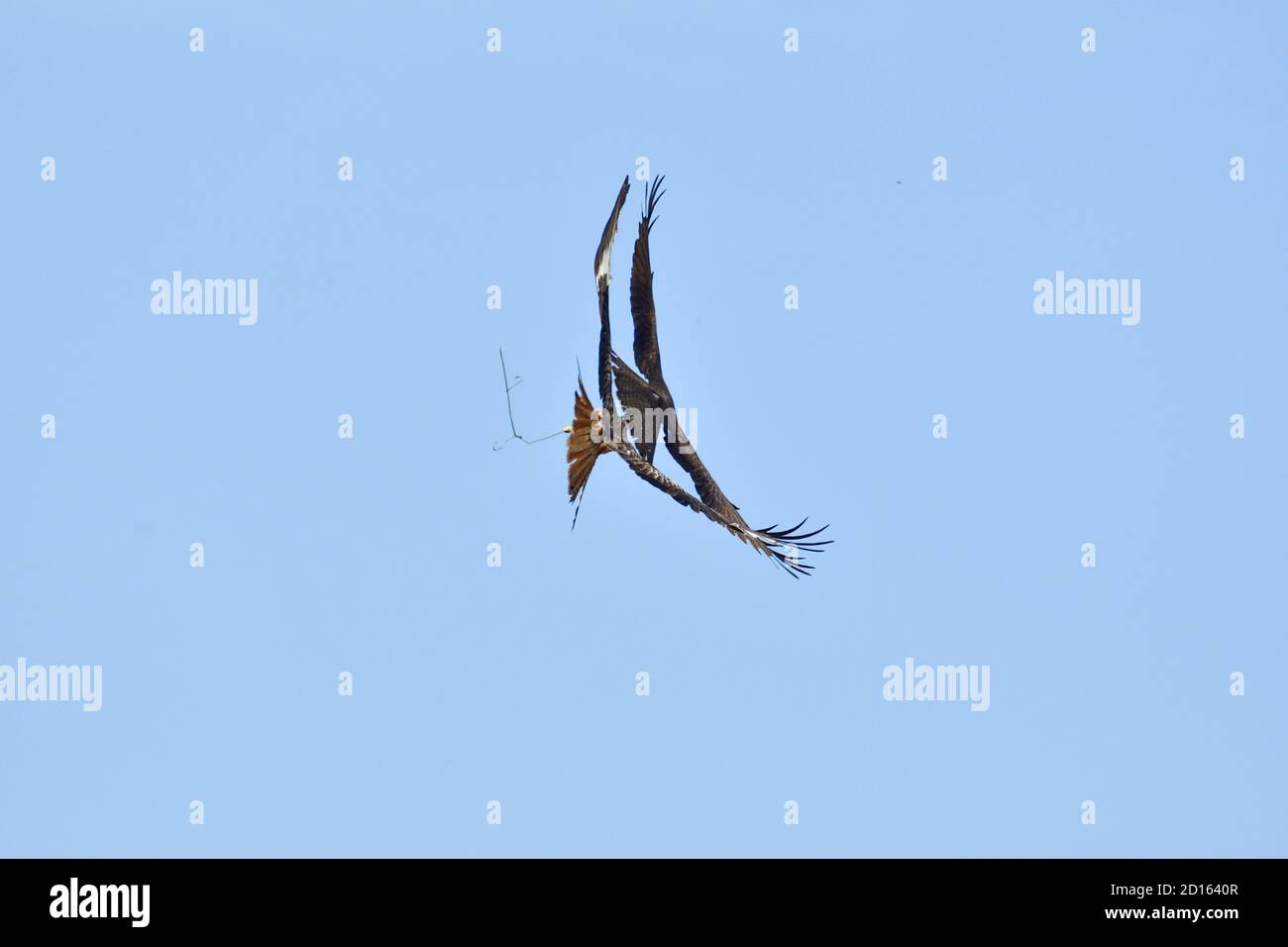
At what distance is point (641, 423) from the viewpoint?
30.3m

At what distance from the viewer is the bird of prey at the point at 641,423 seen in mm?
27969

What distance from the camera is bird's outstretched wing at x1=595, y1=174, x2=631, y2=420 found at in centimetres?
2967

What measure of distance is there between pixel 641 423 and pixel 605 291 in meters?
1.65

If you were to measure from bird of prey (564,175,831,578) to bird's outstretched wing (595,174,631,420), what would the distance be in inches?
0.4

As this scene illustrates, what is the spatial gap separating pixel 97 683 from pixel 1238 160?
59.7 feet

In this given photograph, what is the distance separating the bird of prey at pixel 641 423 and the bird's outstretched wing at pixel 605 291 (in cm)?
1

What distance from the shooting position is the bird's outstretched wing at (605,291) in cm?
2967

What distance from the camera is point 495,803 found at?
34.8 meters

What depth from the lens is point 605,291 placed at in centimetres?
2967

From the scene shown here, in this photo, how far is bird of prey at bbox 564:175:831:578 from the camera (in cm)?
2797
